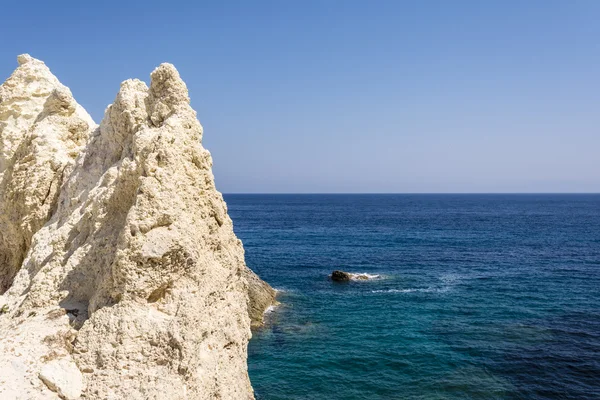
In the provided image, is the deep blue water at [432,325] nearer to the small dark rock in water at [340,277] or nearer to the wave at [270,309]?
the wave at [270,309]

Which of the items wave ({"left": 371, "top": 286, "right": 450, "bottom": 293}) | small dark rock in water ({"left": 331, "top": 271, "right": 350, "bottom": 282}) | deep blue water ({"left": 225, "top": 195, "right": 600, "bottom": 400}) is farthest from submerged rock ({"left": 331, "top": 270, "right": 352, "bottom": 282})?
wave ({"left": 371, "top": 286, "right": 450, "bottom": 293})

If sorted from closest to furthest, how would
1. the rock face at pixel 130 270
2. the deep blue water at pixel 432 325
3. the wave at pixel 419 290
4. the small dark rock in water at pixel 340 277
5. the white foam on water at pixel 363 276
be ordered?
1. the rock face at pixel 130 270
2. the deep blue water at pixel 432 325
3. the wave at pixel 419 290
4. the small dark rock in water at pixel 340 277
5. the white foam on water at pixel 363 276

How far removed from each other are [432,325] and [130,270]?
3306 centimetres

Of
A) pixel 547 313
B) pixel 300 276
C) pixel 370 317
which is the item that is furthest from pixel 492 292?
pixel 300 276

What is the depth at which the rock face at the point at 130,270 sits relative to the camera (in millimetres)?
9672

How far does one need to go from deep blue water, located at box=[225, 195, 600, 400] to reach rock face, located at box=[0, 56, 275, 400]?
1610cm

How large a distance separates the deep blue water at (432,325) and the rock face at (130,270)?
1610 centimetres

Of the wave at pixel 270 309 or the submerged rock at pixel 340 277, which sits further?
the submerged rock at pixel 340 277

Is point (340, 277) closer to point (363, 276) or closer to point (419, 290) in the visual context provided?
point (363, 276)

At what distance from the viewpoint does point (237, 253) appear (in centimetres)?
1386

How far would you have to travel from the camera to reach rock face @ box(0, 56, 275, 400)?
967cm

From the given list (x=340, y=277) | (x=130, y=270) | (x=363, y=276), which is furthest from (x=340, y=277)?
(x=130, y=270)

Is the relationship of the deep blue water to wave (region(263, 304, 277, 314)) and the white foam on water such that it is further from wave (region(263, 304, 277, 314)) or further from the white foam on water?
the white foam on water

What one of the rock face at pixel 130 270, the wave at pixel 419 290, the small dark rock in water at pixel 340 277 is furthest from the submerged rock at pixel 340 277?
the rock face at pixel 130 270
